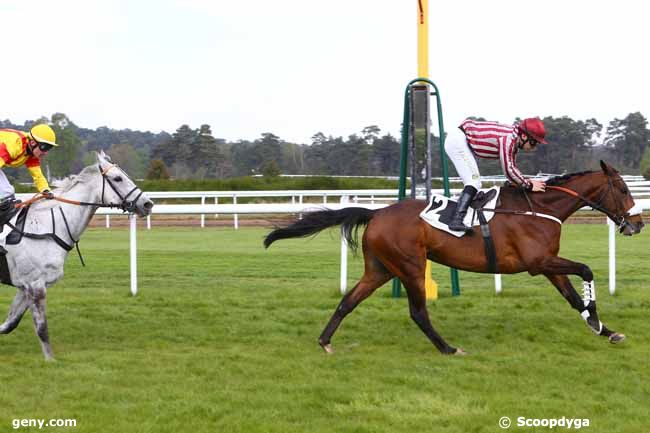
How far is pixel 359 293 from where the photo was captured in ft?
20.2

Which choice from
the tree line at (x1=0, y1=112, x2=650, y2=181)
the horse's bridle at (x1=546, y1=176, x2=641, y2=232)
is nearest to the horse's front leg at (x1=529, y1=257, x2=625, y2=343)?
the horse's bridle at (x1=546, y1=176, x2=641, y2=232)

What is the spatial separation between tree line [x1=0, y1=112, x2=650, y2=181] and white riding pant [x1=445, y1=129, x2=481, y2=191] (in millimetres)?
29484

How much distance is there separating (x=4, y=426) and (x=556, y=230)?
4.05 metres

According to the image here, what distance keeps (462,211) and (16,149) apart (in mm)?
3328

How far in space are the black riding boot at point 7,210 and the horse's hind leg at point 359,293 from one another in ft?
8.08

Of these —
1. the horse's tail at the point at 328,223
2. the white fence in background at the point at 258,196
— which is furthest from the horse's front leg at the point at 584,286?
the white fence in background at the point at 258,196

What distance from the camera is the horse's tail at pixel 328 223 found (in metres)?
6.37

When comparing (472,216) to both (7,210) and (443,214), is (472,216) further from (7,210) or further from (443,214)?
(7,210)

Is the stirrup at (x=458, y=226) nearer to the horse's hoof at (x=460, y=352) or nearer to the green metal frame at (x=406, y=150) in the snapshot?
the horse's hoof at (x=460, y=352)

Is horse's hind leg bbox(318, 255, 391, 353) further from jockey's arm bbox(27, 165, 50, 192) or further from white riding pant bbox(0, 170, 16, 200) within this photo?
white riding pant bbox(0, 170, 16, 200)

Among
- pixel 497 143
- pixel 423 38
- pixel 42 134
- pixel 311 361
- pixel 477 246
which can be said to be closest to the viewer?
pixel 311 361

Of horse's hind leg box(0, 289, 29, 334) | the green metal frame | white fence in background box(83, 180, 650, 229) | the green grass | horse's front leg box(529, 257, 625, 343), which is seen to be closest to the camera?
the green grass

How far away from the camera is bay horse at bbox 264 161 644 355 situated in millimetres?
6047

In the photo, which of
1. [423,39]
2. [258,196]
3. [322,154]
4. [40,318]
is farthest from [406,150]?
[322,154]
